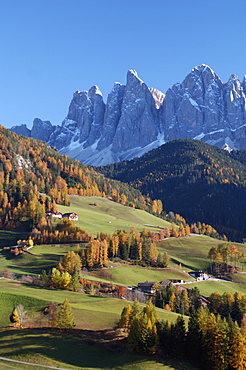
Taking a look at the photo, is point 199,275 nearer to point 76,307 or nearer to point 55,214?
point 76,307

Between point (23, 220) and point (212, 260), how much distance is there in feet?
243

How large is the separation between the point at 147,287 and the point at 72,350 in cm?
5255

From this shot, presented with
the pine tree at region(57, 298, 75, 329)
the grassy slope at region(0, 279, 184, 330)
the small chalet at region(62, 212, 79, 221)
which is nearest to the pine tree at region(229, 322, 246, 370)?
the grassy slope at region(0, 279, 184, 330)

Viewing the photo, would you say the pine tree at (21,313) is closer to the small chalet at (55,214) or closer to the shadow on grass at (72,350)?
the shadow on grass at (72,350)

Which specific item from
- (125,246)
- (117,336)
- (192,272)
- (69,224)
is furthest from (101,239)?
(117,336)

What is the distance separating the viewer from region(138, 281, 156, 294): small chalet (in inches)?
4301

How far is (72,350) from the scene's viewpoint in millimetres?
60469

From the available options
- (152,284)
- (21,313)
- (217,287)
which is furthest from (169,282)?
(21,313)

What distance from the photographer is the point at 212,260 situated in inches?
5945

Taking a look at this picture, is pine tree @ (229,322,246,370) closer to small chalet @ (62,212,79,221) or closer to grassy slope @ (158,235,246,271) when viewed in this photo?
grassy slope @ (158,235,246,271)

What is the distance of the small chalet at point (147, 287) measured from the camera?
358 feet

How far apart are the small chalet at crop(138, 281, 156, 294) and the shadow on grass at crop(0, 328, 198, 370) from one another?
43.8 meters

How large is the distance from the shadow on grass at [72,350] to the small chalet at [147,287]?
43.8 metres

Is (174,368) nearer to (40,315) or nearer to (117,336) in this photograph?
(117,336)
